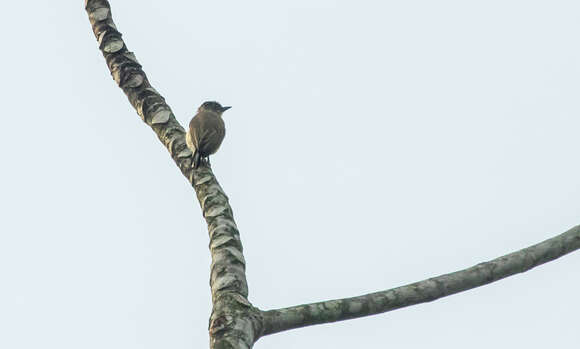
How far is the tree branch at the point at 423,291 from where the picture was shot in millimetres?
4684

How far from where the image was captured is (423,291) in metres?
4.86

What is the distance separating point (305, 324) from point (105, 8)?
12.9ft

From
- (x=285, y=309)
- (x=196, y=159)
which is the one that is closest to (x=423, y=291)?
(x=285, y=309)

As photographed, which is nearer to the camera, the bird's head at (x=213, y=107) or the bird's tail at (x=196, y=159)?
the bird's tail at (x=196, y=159)

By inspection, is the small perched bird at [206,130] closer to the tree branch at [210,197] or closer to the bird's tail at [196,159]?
the bird's tail at [196,159]

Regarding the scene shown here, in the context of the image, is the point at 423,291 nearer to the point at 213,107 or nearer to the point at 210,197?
the point at 210,197

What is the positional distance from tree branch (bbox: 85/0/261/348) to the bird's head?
2.89m

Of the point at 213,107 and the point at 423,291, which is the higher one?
the point at 213,107

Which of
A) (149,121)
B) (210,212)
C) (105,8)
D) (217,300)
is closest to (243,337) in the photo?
(217,300)

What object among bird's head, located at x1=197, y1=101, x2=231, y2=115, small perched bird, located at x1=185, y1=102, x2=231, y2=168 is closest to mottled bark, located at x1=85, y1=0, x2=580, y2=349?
small perched bird, located at x1=185, y1=102, x2=231, y2=168

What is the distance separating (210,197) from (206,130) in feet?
10.5

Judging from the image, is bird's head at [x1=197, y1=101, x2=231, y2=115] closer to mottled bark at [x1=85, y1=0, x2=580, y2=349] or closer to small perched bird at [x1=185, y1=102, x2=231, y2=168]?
small perched bird at [x1=185, y1=102, x2=231, y2=168]

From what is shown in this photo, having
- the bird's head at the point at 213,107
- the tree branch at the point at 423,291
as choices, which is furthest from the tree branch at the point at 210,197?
the bird's head at the point at 213,107

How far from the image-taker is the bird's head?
1055 centimetres
